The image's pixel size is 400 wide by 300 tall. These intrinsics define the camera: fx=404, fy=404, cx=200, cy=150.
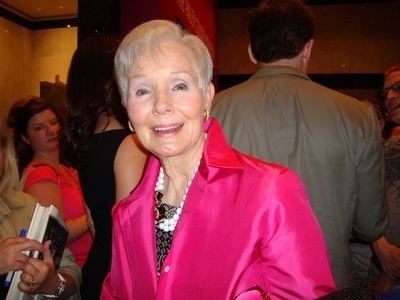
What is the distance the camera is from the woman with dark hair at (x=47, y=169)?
2.18 m

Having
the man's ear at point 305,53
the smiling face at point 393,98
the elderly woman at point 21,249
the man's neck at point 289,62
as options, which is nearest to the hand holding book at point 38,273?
the elderly woman at point 21,249

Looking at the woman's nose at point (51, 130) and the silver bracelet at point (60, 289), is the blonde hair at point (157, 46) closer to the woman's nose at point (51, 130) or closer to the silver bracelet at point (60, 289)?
the silver bracelet at point (60, 289)

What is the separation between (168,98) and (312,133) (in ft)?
2.76

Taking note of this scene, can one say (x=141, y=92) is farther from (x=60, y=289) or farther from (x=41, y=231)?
(x=60, y=289)

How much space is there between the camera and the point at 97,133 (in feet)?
5.46

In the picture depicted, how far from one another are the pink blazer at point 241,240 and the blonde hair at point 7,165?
3.11ft

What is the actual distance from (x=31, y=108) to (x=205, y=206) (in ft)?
7.47

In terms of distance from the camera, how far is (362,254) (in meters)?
2.10

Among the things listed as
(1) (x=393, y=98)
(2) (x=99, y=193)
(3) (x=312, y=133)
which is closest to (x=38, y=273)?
(2) (x=99, y=193)

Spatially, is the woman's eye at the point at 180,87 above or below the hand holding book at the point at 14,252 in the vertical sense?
above

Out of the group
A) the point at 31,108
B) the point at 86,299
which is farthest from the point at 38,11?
the point at 86,299

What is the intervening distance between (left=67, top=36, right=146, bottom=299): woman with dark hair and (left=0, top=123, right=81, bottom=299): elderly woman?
4.6 inches

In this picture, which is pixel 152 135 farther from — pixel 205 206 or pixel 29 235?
pixel 29 235

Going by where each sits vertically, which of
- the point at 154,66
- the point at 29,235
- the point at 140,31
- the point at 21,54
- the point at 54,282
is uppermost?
the point at 21,54
